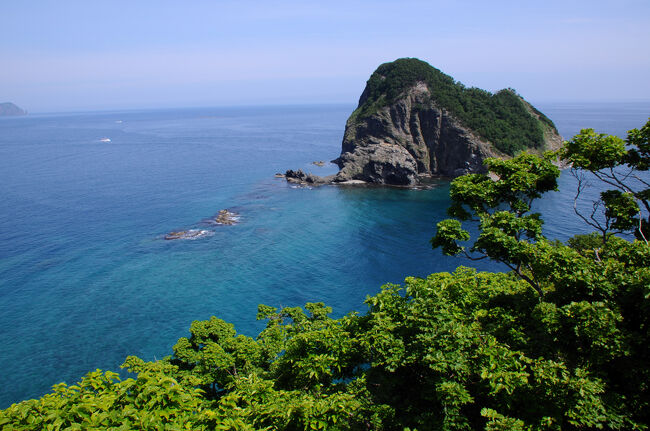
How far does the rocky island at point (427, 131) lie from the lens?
101125 mm

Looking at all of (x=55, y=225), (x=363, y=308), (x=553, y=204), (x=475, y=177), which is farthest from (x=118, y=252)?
(x=553, y=204)

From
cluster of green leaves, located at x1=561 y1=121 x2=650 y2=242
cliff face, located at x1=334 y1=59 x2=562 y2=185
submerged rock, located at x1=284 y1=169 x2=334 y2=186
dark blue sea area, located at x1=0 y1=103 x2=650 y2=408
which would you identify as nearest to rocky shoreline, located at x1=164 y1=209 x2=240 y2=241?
dark blue sea area, located at x1=0 y1=103 x2=650 y2=408

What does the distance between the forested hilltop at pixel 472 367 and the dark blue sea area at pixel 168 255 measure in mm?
24219

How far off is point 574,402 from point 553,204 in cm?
7689

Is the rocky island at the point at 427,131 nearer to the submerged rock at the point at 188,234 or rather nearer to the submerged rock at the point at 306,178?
the submerged rock at the point at 306,178

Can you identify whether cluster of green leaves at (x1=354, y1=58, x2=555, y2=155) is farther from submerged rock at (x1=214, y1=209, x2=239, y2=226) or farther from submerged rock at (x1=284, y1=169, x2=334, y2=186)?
A: submerged rock at (x1=214, y1=209, x2=239, y2=226)

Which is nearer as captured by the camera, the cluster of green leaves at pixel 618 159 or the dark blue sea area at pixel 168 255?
the cluster of green leaves at pixel 618 159

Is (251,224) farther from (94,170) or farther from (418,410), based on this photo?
(94,170)

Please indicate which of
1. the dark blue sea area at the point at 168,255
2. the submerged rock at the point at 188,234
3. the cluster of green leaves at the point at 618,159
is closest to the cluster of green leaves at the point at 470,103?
the dark blue sea area at the point at 168,255

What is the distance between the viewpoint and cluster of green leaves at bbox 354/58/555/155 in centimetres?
10512

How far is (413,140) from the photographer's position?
11144cm

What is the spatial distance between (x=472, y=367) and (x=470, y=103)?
113567mm

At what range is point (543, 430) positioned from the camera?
11.9 metres

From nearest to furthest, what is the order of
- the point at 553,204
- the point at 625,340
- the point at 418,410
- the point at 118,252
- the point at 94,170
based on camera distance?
the point at 625,340, the point at 418,410, the point at 118,252, the point at 553,204, the point at 94,170
